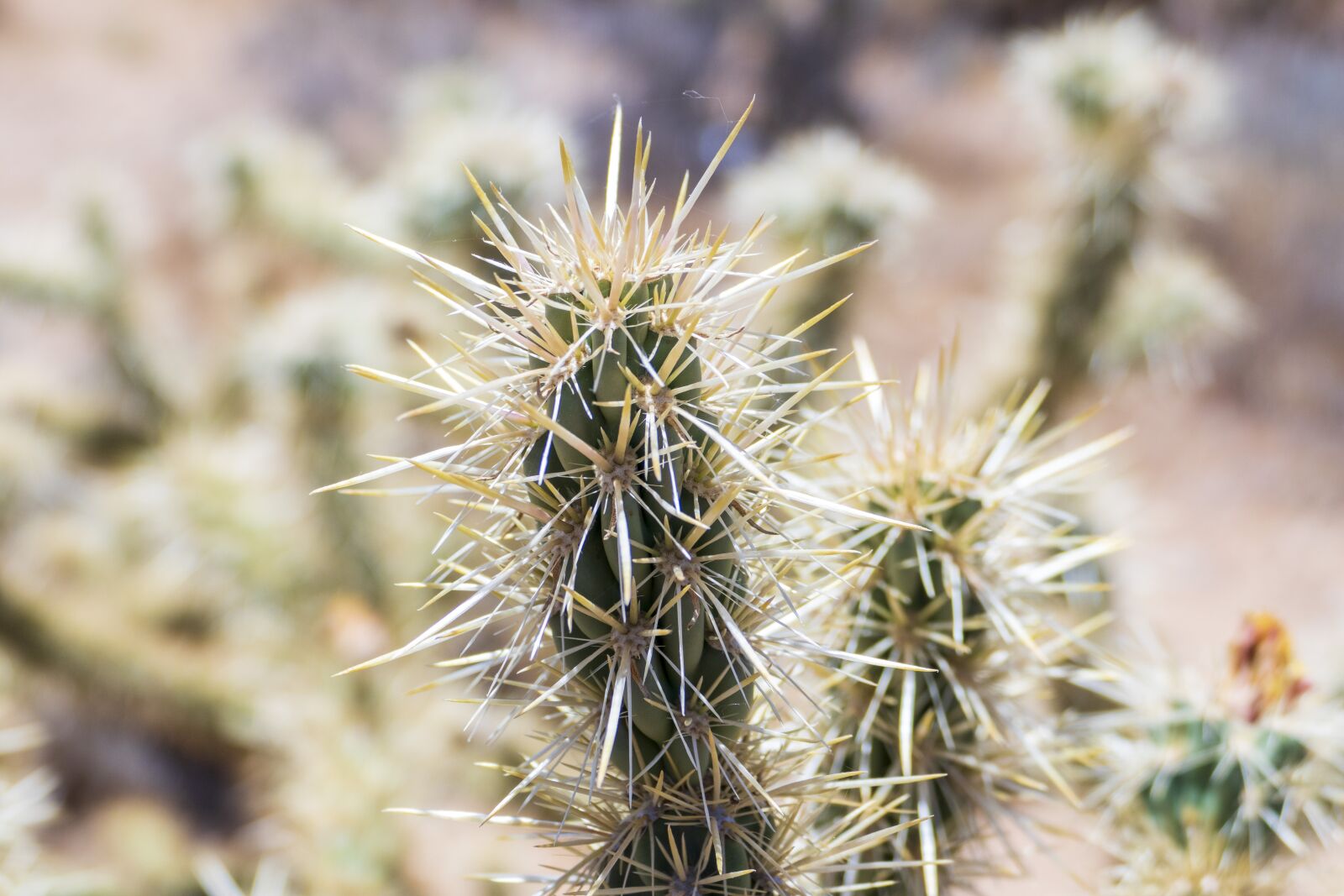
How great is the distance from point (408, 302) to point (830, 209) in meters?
1.04

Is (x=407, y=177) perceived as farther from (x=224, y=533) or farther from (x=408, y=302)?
(x=224, y=533)

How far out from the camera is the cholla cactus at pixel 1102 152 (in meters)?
2.02

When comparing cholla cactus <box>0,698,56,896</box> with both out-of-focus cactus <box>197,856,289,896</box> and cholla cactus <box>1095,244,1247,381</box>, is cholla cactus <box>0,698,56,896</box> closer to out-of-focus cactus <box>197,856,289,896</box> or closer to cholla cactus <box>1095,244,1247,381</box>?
out-of-focus cactus <box>197,856,289,896</box>

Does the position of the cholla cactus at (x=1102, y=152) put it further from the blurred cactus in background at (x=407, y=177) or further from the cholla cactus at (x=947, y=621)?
the cholla cactus at (x=947, y=621)

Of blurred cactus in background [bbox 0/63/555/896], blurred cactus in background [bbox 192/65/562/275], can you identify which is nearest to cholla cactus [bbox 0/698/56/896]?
blurred cactus in background [bbox 0/63/555/896]

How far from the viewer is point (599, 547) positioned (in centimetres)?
65

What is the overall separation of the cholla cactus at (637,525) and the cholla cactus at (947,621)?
177 millimetres

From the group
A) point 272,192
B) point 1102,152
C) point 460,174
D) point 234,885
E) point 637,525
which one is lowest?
point 234,885

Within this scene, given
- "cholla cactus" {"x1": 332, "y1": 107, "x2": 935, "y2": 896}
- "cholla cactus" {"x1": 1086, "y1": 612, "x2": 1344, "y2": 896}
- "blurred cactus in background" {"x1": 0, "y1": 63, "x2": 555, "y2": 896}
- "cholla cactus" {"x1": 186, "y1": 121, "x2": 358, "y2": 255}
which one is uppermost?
"cholla cactus" {"x1": 332, "y1": 107, "x2": 935, "y2": 896}

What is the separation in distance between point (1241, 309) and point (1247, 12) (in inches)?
49.2

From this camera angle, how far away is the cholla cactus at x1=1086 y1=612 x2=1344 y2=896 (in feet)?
3.64

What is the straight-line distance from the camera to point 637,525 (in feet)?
2.06

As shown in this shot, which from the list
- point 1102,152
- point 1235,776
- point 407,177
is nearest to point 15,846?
point 407,177

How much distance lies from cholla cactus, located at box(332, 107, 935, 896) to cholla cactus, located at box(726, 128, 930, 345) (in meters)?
1.16
